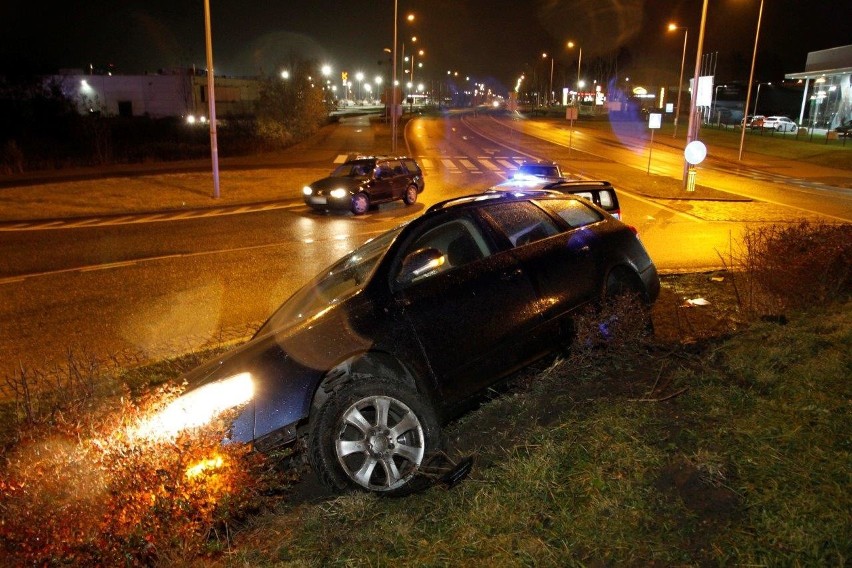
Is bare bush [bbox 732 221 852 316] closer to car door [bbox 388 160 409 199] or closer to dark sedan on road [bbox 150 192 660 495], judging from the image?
dark sedan on road [bbox 150 192 660 495]

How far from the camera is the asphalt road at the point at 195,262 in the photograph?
25.5 ft

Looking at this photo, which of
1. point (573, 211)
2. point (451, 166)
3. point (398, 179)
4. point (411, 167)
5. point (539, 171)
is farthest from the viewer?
point (451, 166)

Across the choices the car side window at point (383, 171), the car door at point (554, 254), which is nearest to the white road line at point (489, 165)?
the car side window at point (383, 171)

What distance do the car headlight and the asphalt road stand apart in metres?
3.42

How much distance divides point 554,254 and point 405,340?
5.61ft

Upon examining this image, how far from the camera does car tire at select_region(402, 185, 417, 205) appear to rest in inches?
764

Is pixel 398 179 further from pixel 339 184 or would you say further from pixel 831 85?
pixel 831 85

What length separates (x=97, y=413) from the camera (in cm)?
353


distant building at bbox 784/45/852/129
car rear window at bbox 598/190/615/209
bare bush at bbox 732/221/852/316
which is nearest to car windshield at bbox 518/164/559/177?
car rear window at bbox 598/190/615/209

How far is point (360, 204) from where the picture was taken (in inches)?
701

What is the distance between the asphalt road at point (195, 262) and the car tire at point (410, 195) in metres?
0.22

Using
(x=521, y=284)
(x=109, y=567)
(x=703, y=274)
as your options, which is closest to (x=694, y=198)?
(x=703, y=274)

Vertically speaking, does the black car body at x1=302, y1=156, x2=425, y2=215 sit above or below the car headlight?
below

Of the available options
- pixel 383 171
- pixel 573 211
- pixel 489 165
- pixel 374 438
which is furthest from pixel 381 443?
pixel 489 165
